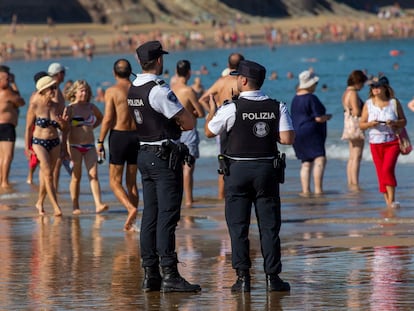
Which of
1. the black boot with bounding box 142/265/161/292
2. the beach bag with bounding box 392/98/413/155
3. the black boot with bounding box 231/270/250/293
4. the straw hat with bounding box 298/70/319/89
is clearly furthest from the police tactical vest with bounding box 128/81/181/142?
the straw hat with bounding box 298/70/319/89

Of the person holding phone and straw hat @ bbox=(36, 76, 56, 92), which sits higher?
straw hat @ bbox=(36, 76, 56, 92)

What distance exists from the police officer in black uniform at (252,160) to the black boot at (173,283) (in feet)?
1.14

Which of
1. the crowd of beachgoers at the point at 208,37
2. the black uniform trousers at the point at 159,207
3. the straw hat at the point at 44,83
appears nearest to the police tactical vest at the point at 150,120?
the black uniform trousers at the point at 159,207

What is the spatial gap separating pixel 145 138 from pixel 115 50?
3184 inches

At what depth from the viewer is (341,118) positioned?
114 feet

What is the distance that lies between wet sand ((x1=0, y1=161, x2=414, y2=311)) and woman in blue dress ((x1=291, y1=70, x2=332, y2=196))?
2.09ft

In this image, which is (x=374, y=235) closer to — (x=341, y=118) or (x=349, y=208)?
(x=349, y=208)

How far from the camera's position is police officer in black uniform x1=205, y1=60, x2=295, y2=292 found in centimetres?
832

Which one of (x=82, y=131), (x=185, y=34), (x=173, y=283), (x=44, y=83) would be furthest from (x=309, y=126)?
(x=185, y=34)

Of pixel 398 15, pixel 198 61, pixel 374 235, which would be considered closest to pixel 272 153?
pixel 374 235

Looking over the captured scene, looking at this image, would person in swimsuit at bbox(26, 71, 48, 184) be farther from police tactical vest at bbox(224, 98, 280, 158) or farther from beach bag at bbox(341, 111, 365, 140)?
police tactical vest at bbox(224, 98, 280, 158)

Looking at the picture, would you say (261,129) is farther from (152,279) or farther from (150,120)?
(152,279)

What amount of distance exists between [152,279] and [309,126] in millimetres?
6927

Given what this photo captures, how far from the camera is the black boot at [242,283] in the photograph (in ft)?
27.8
